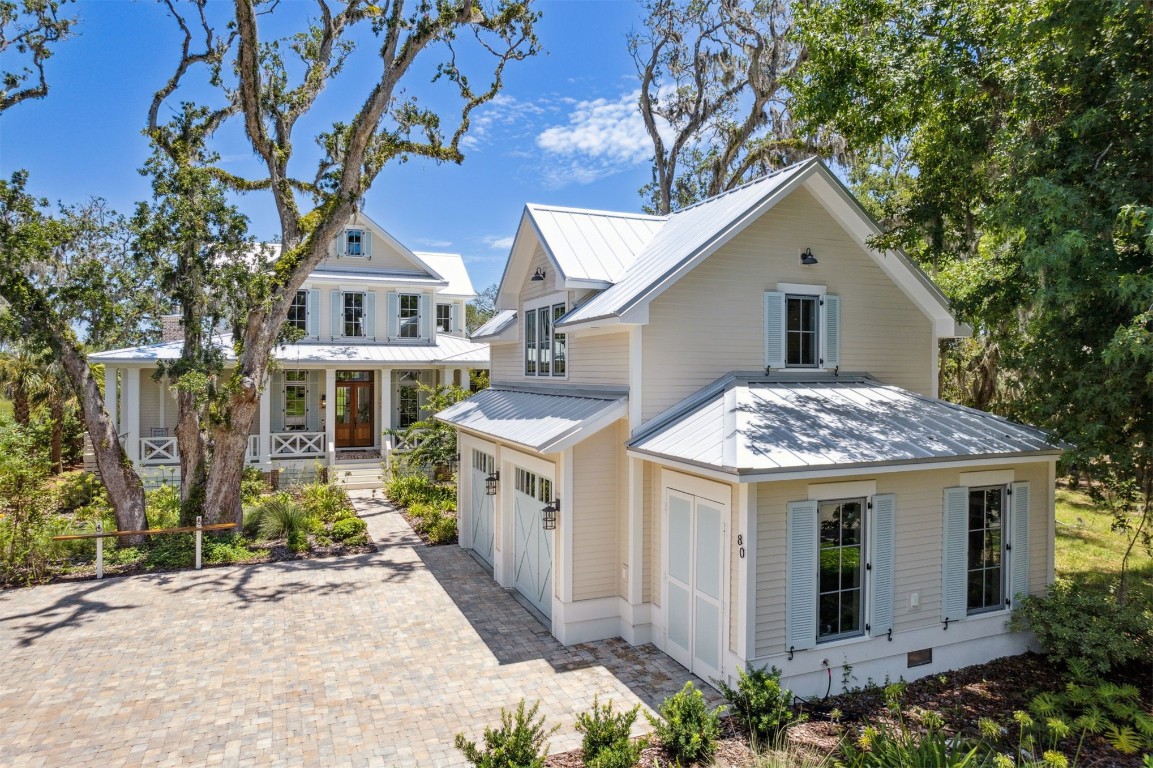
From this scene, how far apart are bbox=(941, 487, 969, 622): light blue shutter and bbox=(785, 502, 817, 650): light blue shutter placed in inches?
87.0

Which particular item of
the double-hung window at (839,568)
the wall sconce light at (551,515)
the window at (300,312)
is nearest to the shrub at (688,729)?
the double-hung window at (839,568)

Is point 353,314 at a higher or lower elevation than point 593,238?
lower

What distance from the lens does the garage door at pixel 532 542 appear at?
1046 centimetres

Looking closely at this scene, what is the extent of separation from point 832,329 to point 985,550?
387 cm

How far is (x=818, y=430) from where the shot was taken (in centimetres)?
823

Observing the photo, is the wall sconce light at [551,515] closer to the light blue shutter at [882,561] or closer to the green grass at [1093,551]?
the light blue shutter at [882,561]

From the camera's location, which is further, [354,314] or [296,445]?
[354,314]

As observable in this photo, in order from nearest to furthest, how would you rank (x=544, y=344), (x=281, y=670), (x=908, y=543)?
(x=908, y=543), (x=281, y=670), (x=544, y=344)

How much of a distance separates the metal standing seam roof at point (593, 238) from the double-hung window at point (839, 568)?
17.6ft

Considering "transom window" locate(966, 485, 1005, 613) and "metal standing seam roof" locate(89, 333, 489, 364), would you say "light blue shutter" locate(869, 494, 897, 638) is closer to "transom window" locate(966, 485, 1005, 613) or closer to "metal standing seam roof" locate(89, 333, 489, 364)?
"transom window" locate(966, 485, 1005, 613)

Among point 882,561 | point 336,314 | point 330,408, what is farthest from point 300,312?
point 882,561

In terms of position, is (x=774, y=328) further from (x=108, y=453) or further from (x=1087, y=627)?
(x=108, y=453)

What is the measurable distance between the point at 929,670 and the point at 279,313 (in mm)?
13980

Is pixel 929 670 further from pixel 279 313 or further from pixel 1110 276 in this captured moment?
pixel 279 313
